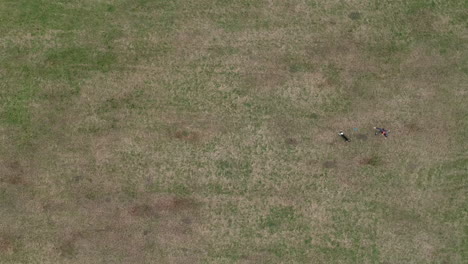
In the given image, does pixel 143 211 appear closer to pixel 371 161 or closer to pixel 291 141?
pixel 291 141

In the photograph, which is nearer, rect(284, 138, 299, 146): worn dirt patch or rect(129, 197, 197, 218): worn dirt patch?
rect(129, 197, 197, 218): worn dirt patch

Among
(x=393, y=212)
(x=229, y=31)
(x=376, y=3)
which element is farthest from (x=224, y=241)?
(x=376, y=3)

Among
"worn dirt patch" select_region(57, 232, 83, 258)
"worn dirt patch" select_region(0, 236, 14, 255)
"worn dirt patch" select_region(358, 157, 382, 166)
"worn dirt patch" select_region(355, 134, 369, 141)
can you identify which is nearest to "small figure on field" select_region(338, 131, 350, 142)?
"worn dirt patch" select_region(355, 134, 369, 141)

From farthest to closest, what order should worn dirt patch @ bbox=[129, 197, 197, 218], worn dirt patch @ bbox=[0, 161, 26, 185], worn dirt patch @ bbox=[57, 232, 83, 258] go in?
worn dirt patch @ bbox=[0, 161, 26, 185] → worn dirt patch @ bbox=[129, 197, 197, 218] → worn dirt patch @ bbox=[57, 232, 83, 258]

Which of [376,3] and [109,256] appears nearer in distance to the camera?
[109,256]

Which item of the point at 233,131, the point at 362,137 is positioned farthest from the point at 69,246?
the point at 362,137

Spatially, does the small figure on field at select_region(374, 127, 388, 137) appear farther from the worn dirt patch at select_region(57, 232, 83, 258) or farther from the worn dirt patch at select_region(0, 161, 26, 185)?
the worn dirt patch at select_region(0, 161, 26, 185)

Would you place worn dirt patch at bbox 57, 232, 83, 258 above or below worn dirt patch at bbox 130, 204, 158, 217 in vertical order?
below

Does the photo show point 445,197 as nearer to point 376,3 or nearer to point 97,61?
point 376,3

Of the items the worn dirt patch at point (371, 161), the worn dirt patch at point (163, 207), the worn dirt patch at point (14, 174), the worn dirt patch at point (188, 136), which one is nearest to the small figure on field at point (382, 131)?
the worn dirt patch at point (371, 161)
